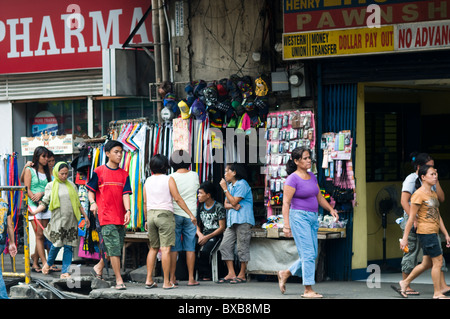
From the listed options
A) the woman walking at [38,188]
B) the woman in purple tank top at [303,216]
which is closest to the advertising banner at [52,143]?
the woman walking at [38,188]

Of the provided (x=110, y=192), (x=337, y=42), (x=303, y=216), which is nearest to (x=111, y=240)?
(x=110, y=192)

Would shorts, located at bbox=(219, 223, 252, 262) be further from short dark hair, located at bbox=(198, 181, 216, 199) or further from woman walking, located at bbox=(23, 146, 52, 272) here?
woman walking, located at bbox=(23, 146, 52, 272)

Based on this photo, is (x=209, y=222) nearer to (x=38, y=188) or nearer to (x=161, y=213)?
(x=161, y=213)

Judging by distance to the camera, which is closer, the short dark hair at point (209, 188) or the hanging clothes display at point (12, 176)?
the short dark hair at point (209, 188)

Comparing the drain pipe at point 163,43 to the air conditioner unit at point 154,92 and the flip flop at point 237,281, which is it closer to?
the air conditioner unit at point 154,92

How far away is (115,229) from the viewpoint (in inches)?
469

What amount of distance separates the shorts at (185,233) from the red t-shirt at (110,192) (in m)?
0.80

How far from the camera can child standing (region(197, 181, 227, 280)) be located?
12641mm

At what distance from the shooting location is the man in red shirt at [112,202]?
11.9 meters

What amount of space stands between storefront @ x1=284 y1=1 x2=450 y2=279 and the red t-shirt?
2.93m

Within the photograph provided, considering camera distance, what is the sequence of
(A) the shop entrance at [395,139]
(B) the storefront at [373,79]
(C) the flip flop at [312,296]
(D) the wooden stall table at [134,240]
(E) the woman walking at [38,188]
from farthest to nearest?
(A) the shop entrance at [395,139]
(E) the woman walking at [38,188]
(D) the wooden stall table at [134,240]
(B) the storefront at [373,79]
(C) the flip flop at [312,296]

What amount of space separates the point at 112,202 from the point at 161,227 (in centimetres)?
75

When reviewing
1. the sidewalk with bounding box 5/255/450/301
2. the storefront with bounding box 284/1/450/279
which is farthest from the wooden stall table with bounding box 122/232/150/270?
the storefront with bounding box 284/1/450/279

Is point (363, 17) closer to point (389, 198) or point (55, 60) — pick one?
point (389, 198)
